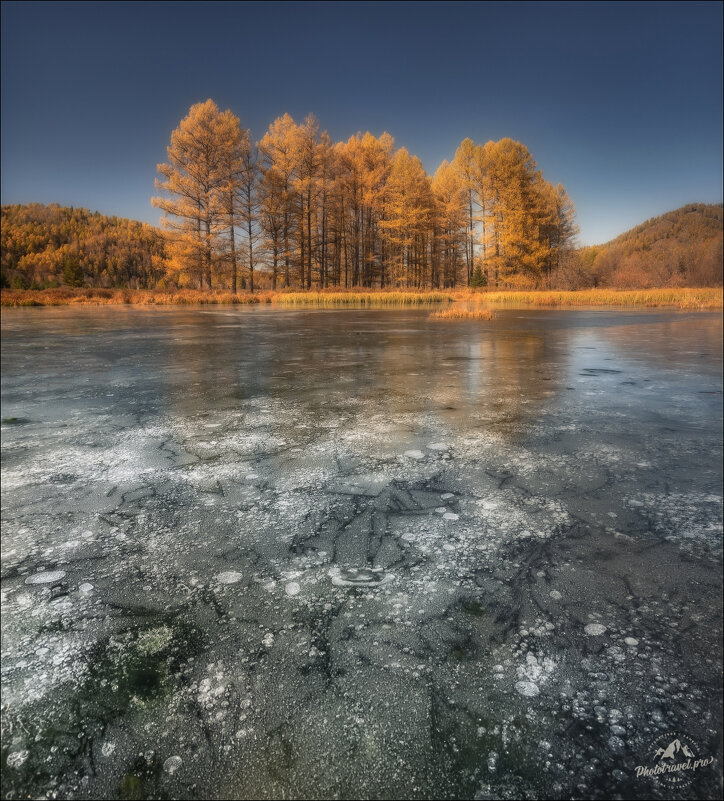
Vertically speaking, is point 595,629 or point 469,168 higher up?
point 469,168

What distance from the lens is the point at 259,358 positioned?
671cm

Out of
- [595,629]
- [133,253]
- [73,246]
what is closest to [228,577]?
[595,629]

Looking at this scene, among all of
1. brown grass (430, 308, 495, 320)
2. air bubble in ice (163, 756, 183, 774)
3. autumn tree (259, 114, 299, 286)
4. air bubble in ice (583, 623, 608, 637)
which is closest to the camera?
air bubble in ice (163, 756, 183, 774)

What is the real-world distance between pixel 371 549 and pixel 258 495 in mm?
687

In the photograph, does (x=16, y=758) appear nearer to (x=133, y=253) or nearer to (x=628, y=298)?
(x=628, y=298)

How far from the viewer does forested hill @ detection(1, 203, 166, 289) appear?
278 ft

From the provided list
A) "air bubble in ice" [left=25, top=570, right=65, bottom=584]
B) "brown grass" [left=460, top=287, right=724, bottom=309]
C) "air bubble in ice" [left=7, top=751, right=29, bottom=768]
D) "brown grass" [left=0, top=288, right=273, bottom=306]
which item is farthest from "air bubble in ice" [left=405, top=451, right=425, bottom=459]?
"brown grass" [left=0, top=288, right=273, bottom=306]

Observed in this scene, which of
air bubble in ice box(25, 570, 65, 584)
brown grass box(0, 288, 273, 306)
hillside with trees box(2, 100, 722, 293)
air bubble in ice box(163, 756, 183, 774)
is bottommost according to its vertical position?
air bubble in ice box(163, 756, 183, 774)

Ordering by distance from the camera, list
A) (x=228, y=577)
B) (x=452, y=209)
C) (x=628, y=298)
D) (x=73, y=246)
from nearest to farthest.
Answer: (x=228, y=577) → (x=628, y=298) → (x=452, y=209) → (x=73, y=246)

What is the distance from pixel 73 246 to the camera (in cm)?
9594

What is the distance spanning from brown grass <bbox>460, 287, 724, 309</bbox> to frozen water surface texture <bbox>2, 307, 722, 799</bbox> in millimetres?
20707

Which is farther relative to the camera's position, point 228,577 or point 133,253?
point 133,253

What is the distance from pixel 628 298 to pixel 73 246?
10384 cm

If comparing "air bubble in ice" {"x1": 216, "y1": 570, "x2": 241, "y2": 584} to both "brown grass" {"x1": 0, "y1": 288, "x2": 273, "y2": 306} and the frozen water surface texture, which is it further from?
"brown grass" {"x1": 0, "y1": 288, "x2": 273, "y2": 306}
